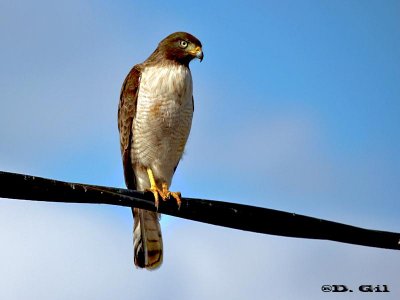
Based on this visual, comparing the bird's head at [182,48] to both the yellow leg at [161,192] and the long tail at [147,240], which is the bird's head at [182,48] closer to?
the yellow leg at [161,192]

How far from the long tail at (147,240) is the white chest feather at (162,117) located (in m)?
0.47

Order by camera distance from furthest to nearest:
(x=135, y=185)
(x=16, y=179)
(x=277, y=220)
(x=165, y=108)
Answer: (x=135, y=185) < (x=165, y=108) < (x=277, y=220) < (x=16, y=179)

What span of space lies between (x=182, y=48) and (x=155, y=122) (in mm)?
961

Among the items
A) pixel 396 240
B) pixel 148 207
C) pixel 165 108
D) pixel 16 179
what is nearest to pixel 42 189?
pixel 16 179

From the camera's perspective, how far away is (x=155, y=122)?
7.74m

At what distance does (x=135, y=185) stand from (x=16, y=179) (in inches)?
161

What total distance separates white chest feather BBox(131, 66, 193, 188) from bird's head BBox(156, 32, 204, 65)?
168 millimetres

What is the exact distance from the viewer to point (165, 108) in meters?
7.69

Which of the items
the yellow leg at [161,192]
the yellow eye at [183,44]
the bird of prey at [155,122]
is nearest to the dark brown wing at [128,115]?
the bird of prey at [155,122]

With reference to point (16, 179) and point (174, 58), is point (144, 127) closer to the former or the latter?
point (174, 58)

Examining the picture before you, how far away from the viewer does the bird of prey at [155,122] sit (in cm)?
774

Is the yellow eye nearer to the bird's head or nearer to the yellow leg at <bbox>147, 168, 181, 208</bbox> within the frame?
the bird's head

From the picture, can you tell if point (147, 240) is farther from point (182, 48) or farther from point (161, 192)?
point (182, 48)

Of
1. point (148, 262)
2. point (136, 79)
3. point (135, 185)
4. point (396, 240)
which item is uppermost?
point (136, 79)
